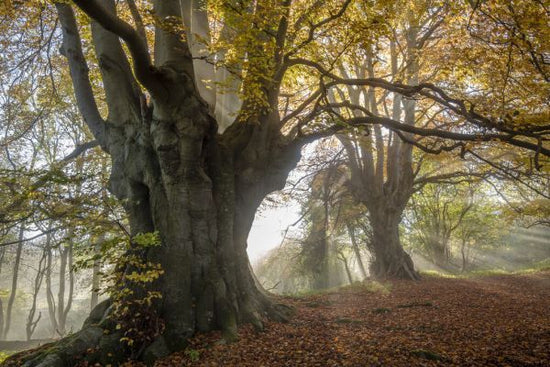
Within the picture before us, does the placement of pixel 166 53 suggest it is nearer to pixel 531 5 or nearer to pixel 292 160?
pixel 292 160

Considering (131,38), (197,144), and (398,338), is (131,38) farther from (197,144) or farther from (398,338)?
(398,338)

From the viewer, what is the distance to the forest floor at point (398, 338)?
4.14 metres

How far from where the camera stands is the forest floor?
4145mm

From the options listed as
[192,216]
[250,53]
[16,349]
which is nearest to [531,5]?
[250,53]

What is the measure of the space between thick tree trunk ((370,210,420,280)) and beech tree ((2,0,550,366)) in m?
7.07

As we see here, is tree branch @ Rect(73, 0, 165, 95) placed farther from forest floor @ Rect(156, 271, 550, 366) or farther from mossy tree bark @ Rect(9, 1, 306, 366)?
forest floor @ Rect(156, 271, 550, 366)

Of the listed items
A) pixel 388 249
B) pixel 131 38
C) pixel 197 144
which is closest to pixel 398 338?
pixel 197 144

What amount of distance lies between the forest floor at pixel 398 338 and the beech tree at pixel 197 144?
647 mm

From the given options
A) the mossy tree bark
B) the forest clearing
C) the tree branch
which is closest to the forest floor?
the forest clearing

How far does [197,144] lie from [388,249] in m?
9.78

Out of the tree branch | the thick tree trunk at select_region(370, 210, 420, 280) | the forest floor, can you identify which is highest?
the tree branch

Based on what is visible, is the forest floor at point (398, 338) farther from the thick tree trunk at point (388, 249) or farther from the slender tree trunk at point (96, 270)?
the thick tree trunk at point (388, 249)

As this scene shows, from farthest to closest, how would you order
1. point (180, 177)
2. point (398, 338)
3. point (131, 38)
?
point (180, 177)
point (398, 338)
point (131, 38)

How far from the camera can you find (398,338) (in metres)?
4.96
